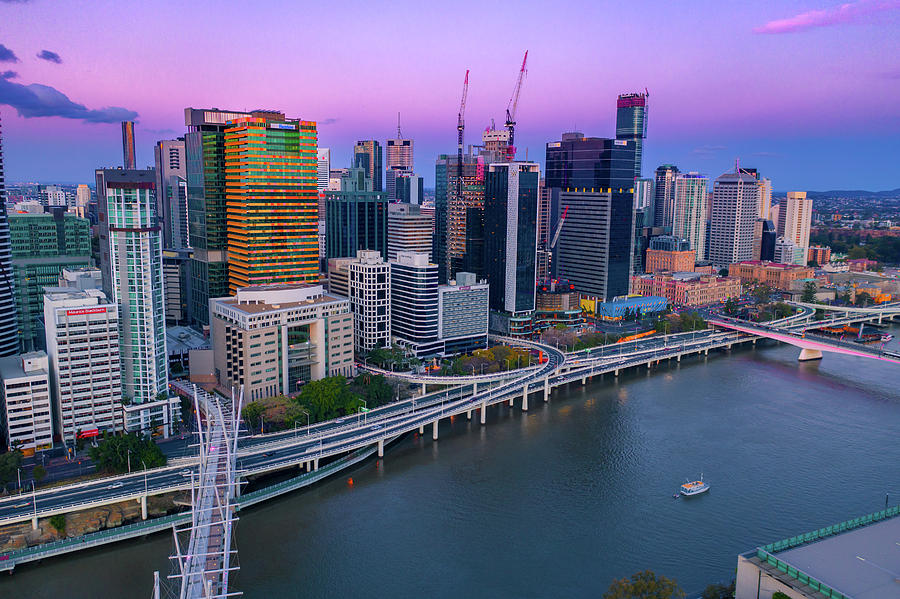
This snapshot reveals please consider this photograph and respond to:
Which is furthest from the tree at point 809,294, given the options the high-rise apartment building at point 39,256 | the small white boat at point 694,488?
the high-rise apartment building at point 39,256

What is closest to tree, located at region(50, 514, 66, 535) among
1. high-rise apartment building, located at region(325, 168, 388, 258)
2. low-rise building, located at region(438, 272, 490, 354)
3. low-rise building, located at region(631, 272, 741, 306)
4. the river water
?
the river water

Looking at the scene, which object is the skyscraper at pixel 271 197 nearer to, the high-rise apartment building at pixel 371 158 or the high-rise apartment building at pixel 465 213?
the high-rise apartment building at pixel 465 213

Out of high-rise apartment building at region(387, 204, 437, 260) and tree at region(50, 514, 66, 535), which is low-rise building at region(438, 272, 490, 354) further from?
tree at region(50, 514, 66, 535)

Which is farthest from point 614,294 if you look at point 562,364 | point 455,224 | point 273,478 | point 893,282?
point 273,478

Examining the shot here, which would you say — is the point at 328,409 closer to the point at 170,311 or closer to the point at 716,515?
the point at 716,515

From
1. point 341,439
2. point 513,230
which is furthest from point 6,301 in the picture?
point 513,230

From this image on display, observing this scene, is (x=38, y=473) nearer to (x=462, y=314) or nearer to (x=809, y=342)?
(x=462, y=314)
